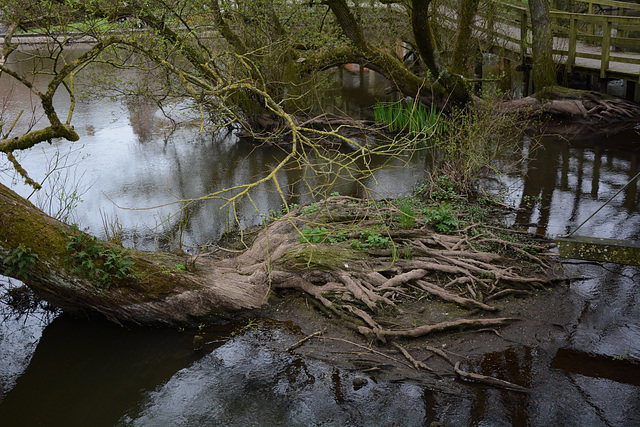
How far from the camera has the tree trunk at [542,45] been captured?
13.2 metres

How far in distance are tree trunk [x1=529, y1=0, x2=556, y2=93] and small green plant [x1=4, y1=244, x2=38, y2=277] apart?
12457 millimetres

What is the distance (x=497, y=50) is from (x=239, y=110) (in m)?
8.30

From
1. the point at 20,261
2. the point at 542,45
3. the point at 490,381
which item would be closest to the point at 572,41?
the point at 542,45

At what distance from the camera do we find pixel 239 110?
1370 cm

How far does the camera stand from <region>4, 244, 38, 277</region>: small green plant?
501 centimetres

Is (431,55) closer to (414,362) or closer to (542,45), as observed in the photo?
(542,45)

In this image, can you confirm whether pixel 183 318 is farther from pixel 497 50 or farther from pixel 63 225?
pixel 497 50

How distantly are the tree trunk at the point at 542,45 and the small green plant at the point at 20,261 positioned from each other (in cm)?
1246

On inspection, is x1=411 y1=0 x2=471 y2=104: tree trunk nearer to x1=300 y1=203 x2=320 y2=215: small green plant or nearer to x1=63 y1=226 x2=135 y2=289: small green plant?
x1=300 y1=203 x2=320 y2=215: small green plant

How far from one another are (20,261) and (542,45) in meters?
12.9

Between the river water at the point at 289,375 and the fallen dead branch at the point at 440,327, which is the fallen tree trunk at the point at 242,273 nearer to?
the fallen dead branch at the point at 440,327

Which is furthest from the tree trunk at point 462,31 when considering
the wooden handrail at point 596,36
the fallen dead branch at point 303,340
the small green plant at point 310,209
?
the fallen dead branch at point 303,340

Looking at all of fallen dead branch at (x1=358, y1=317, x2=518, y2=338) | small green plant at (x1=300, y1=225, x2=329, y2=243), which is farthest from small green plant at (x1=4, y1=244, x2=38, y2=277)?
fallen dead branch at (x1=358, y1=317, x2=518, y2=338)

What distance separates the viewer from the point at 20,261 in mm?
5031
